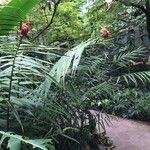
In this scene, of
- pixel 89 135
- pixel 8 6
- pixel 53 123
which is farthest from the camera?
pixel 89 135

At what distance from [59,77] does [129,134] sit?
4.42m

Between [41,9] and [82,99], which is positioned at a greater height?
[41,9]

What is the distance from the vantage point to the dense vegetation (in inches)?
108

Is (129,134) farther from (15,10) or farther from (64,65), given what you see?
(15,10)

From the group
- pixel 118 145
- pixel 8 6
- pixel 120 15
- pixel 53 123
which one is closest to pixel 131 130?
pixel 118 145

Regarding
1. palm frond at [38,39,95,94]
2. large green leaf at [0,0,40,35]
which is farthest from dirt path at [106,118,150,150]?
large green leaf at [0,0,40,35]

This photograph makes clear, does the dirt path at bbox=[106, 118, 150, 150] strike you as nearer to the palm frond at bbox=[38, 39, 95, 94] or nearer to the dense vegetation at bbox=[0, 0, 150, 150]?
the dense vegetation at bbox=[0, 0, 150, 150]

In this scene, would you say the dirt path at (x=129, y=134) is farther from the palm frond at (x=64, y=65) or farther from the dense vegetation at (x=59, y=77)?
the palm frond at (x=64, y=65)

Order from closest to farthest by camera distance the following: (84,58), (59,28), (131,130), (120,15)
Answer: (84,58), (59,28), (131,130), (120,15)

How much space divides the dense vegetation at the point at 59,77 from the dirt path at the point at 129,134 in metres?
0.35

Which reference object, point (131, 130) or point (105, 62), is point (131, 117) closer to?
point (131, 130)

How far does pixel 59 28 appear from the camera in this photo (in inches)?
234

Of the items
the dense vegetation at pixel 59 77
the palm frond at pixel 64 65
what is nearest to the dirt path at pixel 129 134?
the dense vegetation at pixel 59 77

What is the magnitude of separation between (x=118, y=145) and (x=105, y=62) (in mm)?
1534
